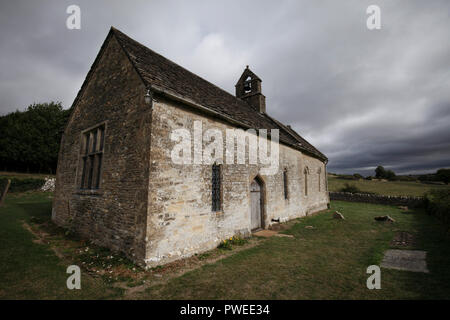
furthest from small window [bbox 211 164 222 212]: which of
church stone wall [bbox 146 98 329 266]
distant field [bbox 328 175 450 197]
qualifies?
distant field [bbox 328 175 450 197]

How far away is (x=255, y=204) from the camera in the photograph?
1009 cm

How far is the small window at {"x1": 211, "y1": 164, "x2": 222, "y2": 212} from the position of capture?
7754 mm

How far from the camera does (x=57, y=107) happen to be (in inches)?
1399

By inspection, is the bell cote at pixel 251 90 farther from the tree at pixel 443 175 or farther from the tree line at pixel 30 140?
the tree at pixel 443 175

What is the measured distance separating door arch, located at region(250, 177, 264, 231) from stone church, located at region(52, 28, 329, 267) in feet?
0.17

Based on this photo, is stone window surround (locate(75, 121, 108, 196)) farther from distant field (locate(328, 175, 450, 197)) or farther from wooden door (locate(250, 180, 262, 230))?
distant field (locate(328, 175, 450, 197))

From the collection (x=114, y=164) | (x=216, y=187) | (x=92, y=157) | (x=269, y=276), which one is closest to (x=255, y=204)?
(x=216, y=187)

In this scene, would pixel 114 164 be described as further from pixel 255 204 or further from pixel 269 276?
pixel 255 204

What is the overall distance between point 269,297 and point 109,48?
424 inches

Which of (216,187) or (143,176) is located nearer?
(143,176)

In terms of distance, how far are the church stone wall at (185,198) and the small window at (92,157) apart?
361 cm

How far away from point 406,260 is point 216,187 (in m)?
6.51
